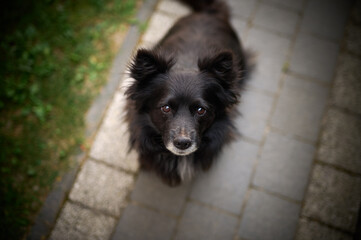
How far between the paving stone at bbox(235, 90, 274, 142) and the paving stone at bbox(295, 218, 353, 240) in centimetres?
102

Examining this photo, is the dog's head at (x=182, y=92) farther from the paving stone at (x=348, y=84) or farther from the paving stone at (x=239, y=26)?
the paving stone at (x=348, y=84)

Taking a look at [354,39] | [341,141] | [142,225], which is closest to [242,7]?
[354,39]

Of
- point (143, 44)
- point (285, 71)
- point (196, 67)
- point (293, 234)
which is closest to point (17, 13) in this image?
point (143, 44)

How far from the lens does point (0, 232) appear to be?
268cm

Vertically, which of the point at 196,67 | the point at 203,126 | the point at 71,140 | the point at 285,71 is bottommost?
the point at 71,140

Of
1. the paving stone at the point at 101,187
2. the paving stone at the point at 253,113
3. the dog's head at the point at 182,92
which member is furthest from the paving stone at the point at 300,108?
the paving stone at the point at 101,187

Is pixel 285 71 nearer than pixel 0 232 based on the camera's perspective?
No

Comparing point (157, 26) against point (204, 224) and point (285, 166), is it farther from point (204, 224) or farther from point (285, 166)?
point (204, 224)

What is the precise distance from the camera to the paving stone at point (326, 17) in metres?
3.51

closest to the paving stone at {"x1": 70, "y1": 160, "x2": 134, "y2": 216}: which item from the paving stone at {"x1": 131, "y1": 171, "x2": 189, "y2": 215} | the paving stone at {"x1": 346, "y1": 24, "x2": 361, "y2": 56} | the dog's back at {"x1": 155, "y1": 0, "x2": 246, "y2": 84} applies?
the paving stone at {"x1": 131, "y1": 171, "x2": 189, "y2": 215}

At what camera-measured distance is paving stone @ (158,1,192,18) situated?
11.7 ft

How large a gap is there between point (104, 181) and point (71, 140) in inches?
25.9

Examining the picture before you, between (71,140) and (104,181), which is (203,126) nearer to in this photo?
(104,181)

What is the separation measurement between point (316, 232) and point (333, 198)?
0.43 m
